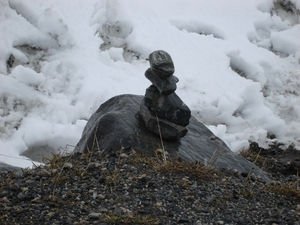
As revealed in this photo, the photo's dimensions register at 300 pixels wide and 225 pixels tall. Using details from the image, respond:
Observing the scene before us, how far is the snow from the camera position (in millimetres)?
10469

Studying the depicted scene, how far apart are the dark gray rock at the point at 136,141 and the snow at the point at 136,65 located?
179 centimetres

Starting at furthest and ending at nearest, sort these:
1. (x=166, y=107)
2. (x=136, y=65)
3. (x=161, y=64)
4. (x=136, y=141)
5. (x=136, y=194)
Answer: (x=136, y=65) → (x=166, y=107) → (x=136, y=141) → (x=161, y=64) → (x=136, y=194)

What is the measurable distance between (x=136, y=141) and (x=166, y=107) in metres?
0.78

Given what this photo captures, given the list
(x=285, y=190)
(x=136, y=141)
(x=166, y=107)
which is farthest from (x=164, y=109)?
(x=285, y=190)

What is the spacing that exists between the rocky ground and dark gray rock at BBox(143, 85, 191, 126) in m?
0.83

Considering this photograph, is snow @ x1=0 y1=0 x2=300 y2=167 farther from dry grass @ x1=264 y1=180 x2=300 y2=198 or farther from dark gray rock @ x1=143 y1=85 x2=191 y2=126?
dry grass @ x1=264 y1=180 x2=300 y2=198

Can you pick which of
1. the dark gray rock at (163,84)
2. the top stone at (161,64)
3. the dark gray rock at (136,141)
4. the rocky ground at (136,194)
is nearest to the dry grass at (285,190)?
the rocky ground at (136,194)

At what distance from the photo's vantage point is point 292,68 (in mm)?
13914

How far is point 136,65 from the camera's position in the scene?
1256 cm

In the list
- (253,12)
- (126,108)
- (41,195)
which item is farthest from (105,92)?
(253,12)

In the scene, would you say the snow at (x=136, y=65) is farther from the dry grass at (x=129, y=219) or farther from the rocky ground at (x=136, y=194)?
the dry grass at (x=129, y=219)

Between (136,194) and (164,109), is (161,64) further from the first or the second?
(136,194)

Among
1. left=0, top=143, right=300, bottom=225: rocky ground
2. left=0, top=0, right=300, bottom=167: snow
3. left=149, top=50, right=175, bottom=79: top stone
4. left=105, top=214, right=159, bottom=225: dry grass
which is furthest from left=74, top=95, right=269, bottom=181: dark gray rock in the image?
left=105, top=214, right=159, bottom=225: dry grass

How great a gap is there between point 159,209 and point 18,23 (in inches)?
322
